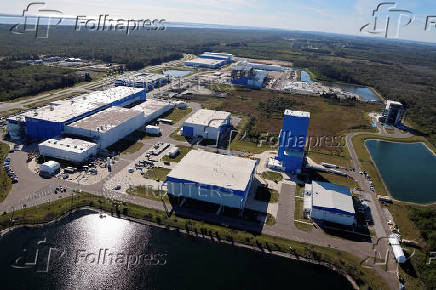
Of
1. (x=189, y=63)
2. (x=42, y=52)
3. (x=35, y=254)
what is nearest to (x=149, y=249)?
(x=35, y=254)

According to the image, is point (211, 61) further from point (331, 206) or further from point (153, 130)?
point (331, 206)

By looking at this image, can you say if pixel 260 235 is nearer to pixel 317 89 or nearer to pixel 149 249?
pixel 149 249

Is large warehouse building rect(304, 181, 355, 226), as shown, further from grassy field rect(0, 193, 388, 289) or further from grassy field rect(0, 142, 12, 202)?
grassy field rect(0, 142, 12, 202)

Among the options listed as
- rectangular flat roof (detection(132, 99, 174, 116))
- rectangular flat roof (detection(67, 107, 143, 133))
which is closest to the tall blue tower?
rectangular flat roof (detection(67, 107, 143, 133))

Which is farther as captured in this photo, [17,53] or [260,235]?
[17,53]
